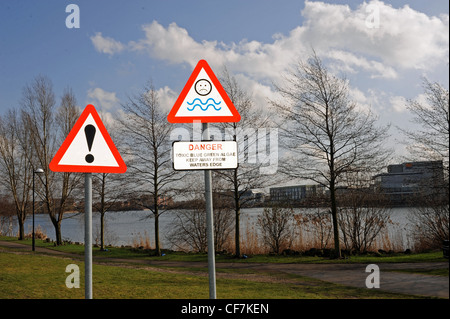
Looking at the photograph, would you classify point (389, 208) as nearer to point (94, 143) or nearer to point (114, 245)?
point (114, 245)

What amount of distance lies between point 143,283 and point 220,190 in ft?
37.7

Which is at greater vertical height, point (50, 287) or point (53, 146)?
point (53, 146)

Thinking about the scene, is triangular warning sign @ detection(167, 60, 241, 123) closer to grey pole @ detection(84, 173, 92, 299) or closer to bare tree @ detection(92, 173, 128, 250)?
grey pole @ detection(84, 173, 92, 299)

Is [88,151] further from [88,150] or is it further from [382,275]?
[382,275]

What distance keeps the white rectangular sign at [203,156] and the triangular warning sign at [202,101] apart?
32 cm

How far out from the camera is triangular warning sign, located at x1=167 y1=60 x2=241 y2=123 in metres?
4.03

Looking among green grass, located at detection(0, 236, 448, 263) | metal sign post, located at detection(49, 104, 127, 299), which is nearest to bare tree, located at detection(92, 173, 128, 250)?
green grass, located at detection(0, 236, 448, 263)

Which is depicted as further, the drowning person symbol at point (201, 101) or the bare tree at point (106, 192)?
the bare tree at point (106, 192)

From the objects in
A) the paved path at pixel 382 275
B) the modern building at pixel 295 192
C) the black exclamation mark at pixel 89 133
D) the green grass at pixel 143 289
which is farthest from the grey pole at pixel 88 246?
the modern building at pixel 295 192

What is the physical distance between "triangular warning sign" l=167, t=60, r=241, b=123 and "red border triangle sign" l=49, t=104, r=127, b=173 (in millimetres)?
792

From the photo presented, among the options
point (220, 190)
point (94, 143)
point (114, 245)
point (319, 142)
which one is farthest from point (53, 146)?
point (94, 143)

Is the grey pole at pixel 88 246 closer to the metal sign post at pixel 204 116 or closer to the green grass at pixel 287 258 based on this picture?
the metal sign post at pixel 204 116

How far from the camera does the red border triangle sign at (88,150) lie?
156 inches
